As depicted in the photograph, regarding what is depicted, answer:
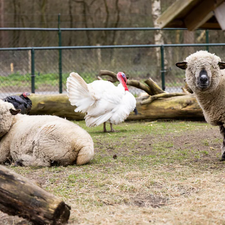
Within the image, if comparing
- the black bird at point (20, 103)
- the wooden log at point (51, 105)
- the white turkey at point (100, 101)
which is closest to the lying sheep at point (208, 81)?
the white turkey at point (100, 101)

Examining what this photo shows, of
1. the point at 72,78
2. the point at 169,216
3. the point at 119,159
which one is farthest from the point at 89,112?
the point at 169,216

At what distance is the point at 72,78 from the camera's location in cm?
716

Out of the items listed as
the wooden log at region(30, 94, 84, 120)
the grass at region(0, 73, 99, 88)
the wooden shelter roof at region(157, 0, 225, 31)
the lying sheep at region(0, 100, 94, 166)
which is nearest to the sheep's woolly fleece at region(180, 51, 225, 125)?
the wooden shelter roof at region(157, 0, 225, 31)

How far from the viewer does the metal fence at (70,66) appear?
36.6 ft

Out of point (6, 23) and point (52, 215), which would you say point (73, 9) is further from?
point (52, 215)

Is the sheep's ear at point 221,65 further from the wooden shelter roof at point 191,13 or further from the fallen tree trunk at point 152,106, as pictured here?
the fallen tree trunk at point 152,106

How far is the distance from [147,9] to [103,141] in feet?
56.1

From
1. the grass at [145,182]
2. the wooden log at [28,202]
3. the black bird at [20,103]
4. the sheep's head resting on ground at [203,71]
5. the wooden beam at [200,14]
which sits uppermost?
the wooden beam at [200,14]

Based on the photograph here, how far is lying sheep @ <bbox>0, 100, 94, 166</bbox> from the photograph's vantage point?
16.4 feet

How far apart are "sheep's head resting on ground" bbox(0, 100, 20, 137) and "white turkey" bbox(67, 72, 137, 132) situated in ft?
6.60

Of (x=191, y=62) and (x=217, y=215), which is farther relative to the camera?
(x=191, y=62)

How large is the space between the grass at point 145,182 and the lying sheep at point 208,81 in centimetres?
63

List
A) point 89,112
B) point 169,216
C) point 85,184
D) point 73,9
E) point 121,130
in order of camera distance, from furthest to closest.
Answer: point 73,9, point 121,130, point 89,112, point 85,184, point 169,216

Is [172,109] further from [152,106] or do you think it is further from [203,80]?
[203,80]
